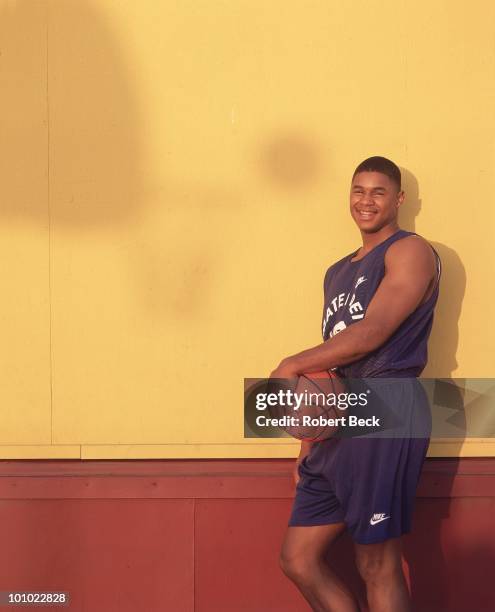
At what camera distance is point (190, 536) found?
4.32m

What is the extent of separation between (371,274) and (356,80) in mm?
1039

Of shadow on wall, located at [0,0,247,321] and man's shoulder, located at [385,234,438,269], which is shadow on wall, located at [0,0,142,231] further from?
man's shoulder, located at [385,234,438,269]

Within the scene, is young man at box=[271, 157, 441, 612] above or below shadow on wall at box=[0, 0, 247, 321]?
below

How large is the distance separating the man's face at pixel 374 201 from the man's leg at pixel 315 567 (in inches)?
49.3

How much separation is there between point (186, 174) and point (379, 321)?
4.10 ft

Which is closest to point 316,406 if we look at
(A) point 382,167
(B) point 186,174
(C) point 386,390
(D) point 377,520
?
(C) point 386,390

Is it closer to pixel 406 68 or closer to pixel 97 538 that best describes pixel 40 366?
pixel 97 538

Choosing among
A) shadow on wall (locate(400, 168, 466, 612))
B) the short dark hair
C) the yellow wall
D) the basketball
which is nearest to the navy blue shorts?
the basketball

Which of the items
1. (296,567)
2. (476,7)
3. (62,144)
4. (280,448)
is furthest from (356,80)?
(296,567)

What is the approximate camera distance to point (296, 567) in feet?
12.6

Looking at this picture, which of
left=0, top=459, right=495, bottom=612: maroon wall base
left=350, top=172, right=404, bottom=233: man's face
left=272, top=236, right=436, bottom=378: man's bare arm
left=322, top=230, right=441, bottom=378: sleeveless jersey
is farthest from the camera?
left=0, top=459, right=495, bottom=612: maroon wall base

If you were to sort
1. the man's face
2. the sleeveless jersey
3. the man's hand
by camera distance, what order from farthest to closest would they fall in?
the man's hand < the man's face < the sleeveless jersey

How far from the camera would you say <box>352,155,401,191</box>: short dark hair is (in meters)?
3.97

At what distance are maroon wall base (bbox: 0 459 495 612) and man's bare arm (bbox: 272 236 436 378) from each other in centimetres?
88
